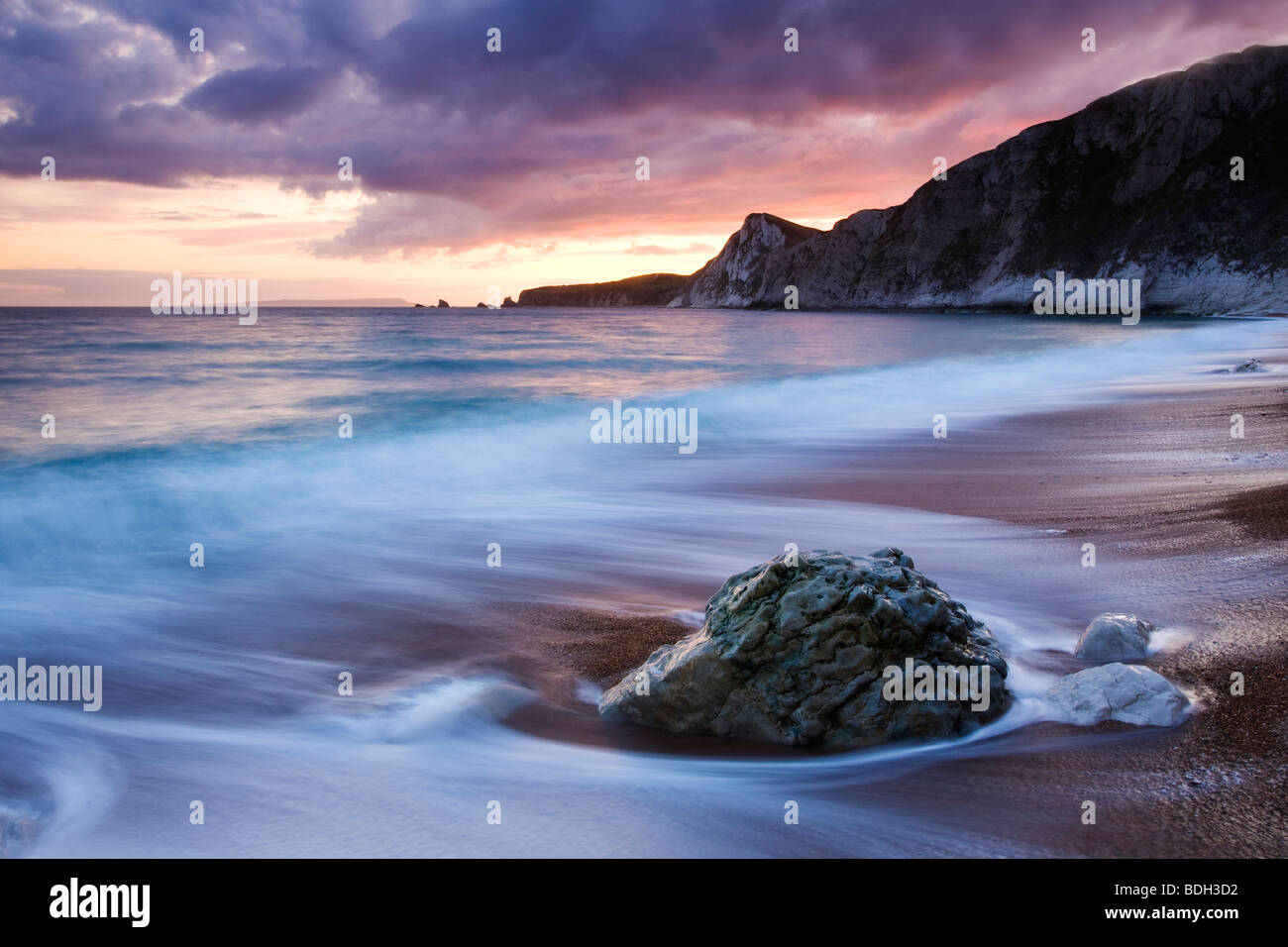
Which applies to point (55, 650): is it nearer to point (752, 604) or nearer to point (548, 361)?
point (752, 604)

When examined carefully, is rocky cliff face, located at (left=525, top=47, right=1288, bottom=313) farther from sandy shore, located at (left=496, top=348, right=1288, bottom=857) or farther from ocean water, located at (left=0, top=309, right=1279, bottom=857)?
ocean water, located at (left=0, top=309, right=1279, bottom=857)

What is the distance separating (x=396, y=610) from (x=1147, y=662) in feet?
12.9

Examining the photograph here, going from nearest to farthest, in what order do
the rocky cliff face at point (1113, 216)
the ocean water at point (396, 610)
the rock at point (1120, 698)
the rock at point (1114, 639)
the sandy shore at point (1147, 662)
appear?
the sandy shore at point (1147, 662), the ocean water at point (396, 610), the rock at point (1120, 698), the rock at point (1114, 639), the rocky cliff face at point (1113, 216)

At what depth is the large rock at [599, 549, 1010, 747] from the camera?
312 centimetres

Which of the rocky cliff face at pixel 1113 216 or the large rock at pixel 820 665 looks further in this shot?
the rocky cliff face at pixel 1113 216

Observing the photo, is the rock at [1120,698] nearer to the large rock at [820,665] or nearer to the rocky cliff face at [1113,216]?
the large rock at [820,665]

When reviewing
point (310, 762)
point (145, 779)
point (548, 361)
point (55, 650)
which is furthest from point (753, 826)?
point (548, 361)

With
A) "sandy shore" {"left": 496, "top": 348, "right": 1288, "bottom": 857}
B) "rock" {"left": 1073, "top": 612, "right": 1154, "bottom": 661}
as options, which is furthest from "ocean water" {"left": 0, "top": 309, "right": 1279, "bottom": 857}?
"rock" {"left": 1073, "top": 612, "right": 1154, "bottom": 661}

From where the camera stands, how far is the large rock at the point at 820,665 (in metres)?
3.12

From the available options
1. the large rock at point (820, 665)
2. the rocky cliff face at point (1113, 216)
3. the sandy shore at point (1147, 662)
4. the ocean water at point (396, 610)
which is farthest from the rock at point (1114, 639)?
the rocky cliff face at point (1113, 216)

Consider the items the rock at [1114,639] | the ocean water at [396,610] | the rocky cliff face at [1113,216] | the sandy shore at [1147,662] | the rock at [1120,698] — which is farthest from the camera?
the rocky cliff face at [1113,216]

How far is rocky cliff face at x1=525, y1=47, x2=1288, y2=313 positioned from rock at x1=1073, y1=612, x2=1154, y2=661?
250 ft

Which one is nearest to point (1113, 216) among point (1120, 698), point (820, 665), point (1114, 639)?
point (1114, 639)

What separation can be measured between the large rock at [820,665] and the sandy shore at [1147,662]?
133 millimetres
